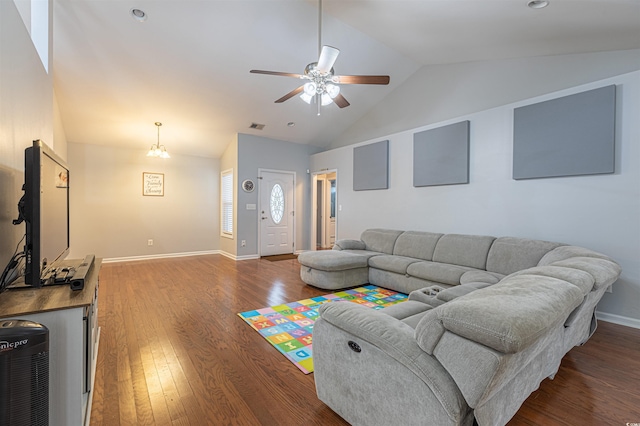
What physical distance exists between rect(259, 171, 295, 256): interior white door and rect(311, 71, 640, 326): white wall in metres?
2.09

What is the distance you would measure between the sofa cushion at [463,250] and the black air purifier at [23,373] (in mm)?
4005

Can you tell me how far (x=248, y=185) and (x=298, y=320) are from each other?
13.8ft

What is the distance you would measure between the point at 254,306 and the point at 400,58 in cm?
457

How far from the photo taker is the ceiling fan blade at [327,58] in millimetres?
2528

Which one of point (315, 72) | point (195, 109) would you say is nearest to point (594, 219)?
point (315, 72)

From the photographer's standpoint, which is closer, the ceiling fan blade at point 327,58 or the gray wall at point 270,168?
the ceiling fan blade at point 327,58

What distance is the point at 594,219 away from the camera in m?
3.11

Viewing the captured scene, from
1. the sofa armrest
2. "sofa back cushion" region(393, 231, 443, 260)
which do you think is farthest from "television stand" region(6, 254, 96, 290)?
"sofa back cushion" region(393, 231, 443, 260)

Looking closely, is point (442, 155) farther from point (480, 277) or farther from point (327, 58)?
point (327, 58)

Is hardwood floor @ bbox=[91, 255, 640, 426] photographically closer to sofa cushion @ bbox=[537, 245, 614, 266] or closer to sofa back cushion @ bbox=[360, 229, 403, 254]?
sofa cushion @ bbox=[537, 245, 614, 266]

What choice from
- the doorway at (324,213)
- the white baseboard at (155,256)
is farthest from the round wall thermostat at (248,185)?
the doorway at (324,213)

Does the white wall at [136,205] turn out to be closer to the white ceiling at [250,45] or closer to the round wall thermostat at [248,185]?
the white ceiling at [250,45]

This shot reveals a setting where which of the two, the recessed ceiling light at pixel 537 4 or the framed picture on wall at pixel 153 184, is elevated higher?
the recessed ceiling light at pixel 537 4

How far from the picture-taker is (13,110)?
1758 mm
